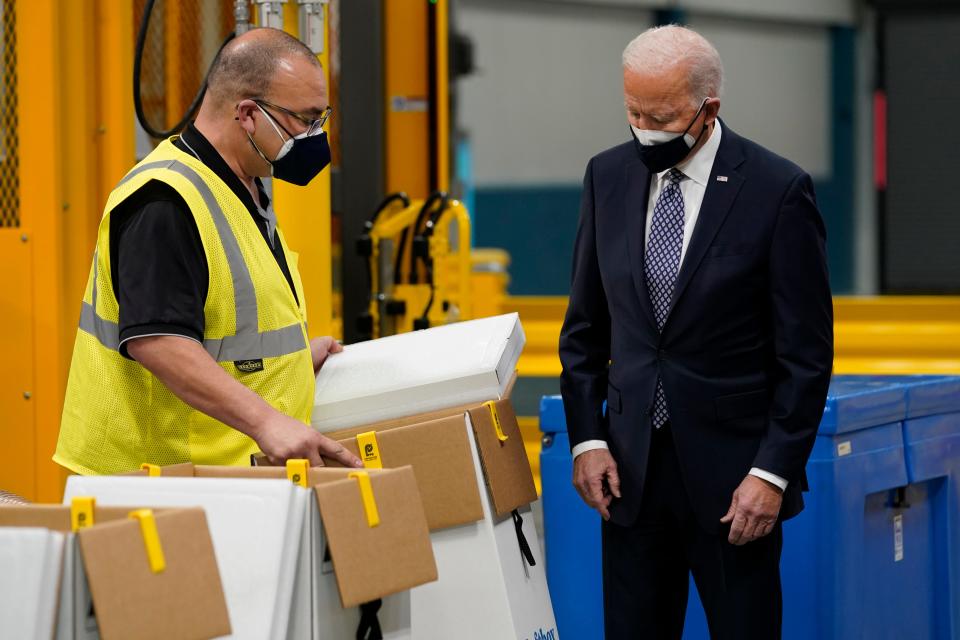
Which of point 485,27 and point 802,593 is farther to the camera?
point 485,27

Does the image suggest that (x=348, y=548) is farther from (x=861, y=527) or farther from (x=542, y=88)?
(x=542, y=88)

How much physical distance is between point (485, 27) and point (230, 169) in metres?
12.8

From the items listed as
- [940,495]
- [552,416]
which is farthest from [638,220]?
[940,495]

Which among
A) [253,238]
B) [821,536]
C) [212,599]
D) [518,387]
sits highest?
[253,238]

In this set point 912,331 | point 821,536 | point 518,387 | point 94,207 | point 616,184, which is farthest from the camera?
point 518,387

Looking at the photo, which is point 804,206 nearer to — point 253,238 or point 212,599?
point 253,238

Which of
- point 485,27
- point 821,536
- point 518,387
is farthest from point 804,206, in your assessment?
point 485,27

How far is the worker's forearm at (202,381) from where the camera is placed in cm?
260

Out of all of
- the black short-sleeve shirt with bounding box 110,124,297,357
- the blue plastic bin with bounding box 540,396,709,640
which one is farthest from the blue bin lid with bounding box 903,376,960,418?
the black short-sleeve shirt with bounding box 110,124,297,357

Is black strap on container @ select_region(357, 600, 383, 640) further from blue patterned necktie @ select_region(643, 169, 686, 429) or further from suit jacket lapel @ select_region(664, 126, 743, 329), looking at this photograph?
suit jacket lapel @ select_region(664, 126, 743, 329)

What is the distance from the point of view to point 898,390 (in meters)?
3.71

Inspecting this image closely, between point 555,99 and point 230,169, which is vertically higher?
point 555,99

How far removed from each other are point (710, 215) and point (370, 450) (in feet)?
2.76

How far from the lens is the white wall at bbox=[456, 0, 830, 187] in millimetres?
15422
